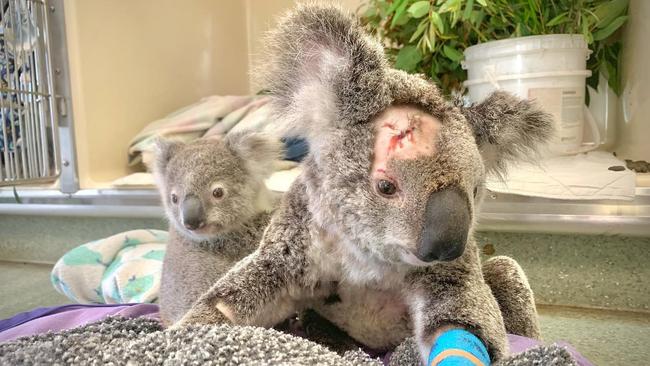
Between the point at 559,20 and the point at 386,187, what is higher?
the point at 559,20

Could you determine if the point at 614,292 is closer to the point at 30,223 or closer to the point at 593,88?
the point at 593,88

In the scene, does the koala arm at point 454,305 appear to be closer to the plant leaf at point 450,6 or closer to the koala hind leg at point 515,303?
the koala hind leg at point 515,303

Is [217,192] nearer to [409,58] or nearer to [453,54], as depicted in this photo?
[409,58]

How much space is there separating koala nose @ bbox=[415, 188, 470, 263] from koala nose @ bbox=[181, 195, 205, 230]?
2.29ft

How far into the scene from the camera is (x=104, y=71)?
6.83ft

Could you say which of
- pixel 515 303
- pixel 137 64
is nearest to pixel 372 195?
pixel 515 303

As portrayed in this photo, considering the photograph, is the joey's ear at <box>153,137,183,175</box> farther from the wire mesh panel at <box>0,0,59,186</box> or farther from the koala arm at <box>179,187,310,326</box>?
the koala arm at <box>179,187,310,326</box>

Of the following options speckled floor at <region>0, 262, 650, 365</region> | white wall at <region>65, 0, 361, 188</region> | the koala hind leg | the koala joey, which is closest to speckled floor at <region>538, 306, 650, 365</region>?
speckled floor at <region>0, 262, 650, 365</region>

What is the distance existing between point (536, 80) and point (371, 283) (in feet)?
3.91

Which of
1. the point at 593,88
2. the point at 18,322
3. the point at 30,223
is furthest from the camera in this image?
the point at 30,223

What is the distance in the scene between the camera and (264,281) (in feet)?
2.46

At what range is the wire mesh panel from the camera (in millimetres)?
1652

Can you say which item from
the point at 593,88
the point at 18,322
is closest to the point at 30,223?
the point at 18,322

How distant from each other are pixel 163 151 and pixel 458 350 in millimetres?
1011
